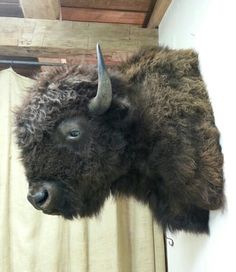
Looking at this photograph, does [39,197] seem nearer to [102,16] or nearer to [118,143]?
[118,143]

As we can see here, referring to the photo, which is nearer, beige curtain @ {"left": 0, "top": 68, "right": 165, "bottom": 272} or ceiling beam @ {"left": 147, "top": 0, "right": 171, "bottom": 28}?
ceiling beam @ {"left": 147, "top": 0, "right": 171, "bottom": 28}

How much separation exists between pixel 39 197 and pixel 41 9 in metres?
0.87

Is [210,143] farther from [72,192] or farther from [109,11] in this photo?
[109,11]

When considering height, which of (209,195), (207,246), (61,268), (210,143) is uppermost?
(210,143)

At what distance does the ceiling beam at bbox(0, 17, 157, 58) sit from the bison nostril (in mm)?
799

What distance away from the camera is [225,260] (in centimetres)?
96

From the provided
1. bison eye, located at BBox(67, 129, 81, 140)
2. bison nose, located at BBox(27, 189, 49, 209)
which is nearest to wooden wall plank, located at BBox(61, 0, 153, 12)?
bison eye, located at BBox(67, 129, 81, 140)

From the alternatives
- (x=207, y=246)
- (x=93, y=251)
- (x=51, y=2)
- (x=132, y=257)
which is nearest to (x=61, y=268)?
(x=93, y=251)

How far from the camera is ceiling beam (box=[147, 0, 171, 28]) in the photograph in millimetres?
1505

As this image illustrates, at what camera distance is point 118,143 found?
1005 mm

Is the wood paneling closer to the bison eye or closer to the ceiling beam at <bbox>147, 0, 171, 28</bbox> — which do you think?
the ceiling beam at <bbox>147, 0, 171, 28</bbox>

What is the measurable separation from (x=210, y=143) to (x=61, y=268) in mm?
1009

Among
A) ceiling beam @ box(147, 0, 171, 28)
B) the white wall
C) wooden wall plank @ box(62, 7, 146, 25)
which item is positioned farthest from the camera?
wooden wall plank @ box(62, 7, 146, 25)

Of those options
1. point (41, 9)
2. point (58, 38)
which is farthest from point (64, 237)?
point (41, 9)
